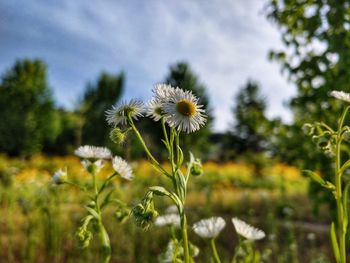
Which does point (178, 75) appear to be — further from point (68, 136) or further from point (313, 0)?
point (313, 0)

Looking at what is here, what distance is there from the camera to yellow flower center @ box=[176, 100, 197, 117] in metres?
0.92

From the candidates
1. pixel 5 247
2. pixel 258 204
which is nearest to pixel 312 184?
pixel 5 247

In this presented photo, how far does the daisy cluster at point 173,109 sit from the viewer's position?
909mm

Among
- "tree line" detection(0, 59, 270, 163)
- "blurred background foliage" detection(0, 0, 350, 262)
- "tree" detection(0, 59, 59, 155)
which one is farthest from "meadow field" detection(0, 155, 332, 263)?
"tree" detection(0, 59, 59, 155)

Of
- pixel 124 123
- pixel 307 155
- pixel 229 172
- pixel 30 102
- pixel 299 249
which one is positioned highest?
pixel 30 102

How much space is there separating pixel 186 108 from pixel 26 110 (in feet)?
80.5

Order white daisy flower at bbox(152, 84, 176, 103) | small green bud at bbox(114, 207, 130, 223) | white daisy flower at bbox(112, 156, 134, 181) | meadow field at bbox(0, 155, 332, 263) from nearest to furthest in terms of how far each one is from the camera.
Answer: white daisy flower at bbox(152, 84, 176, 103), white daisy flower at bbox(112, 156, 134, 181), small green bud at bbox(114, 207, 130, 223), meadow field at bbox(0, 155, 332, 263)

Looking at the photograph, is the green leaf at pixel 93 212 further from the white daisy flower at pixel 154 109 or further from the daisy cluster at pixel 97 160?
the white daisy flower at pixel 154 109

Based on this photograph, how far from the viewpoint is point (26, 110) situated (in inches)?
941

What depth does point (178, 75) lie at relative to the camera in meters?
23.7

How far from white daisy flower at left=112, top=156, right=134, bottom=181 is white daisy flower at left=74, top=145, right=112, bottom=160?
46 millimetres

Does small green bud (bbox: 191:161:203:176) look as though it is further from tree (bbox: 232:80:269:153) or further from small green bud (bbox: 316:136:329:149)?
tree (bbox: 232:80:269:153)

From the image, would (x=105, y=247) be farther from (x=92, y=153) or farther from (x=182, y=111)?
(x=182, y=111)

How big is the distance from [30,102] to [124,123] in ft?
80.7
